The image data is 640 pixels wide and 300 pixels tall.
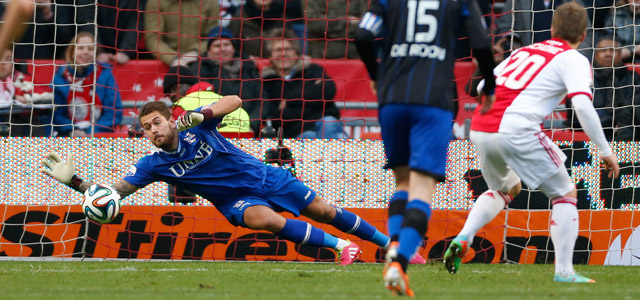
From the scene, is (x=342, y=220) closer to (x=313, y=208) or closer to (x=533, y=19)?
(x=313, y=208)

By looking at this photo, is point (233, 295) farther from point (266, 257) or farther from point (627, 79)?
point (627, 79)

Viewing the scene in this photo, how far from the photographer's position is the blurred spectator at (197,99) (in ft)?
30.9

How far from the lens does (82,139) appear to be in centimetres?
912

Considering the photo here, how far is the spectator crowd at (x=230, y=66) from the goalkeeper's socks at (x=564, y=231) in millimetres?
3121

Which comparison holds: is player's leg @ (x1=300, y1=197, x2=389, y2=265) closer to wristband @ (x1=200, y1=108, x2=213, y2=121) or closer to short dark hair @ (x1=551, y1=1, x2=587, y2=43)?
wristband @ (x1=200, y1=108, x2=213, y2=121)

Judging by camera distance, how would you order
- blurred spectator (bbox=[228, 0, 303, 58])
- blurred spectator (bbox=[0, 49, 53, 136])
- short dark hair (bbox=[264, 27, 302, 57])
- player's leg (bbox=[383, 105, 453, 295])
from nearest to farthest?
player's leg (bbox=[383, 105, 453, 295]) → blurred spectator (bbox=[0, 49, 53, 136]) → short dark hair (bbox=[264, 27, 302, 57]) → blurred spectator (bbox=[228, 0, 303, 58])

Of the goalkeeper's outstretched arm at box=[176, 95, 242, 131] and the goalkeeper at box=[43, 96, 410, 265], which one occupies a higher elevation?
the goalkeeper's outstretched arm at box=[176, 95, 242, 131]

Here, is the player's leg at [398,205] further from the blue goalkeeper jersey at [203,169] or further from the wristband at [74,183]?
the wristband at [74,183]

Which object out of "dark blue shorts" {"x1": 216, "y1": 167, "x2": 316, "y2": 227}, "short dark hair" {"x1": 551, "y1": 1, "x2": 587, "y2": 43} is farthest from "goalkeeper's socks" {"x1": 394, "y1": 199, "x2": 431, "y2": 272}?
"dark blue shorts" {"x1": 216, "y1": 167, "x2": 316, "y2": 227}

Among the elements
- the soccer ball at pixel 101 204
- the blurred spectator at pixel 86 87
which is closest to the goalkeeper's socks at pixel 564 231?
the soccer ball at pixel 101 204

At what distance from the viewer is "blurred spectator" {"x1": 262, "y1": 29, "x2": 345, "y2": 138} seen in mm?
10344

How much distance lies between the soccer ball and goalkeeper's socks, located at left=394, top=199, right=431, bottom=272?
2.83m

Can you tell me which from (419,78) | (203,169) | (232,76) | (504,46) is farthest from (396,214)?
(232,76)

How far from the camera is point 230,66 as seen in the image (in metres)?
10.6
